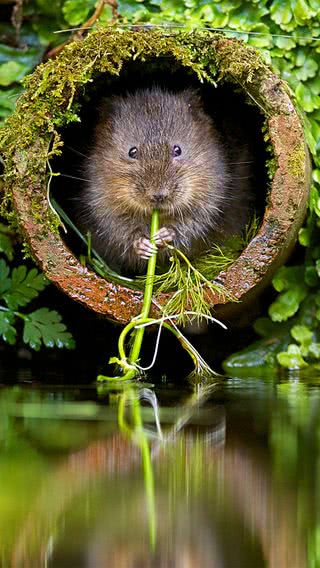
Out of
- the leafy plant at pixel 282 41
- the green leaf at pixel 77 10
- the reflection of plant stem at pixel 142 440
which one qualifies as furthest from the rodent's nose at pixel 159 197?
the green leaf at pixel 77 10

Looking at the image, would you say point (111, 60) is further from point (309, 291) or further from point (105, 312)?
point (309, 291)

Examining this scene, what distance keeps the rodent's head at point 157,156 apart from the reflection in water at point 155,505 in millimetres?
1850

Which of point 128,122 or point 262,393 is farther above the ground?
point 128,122

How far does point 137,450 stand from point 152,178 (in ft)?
6.78

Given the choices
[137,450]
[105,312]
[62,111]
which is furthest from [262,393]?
[62,111]

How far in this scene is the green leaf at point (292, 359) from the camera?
4.46 metres

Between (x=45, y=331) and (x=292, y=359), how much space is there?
137cm

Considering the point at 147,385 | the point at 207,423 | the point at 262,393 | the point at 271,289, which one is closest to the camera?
the point at 207,423

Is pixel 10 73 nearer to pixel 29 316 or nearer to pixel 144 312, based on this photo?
pixel 29 316

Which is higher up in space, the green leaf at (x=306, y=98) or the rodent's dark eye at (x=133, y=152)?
the green leaf at (x=306, y=98)

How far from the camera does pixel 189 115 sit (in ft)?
14.4

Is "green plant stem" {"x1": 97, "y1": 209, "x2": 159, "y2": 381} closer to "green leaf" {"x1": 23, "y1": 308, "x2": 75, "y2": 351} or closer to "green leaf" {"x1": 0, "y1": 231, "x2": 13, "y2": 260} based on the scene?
"green leaf" {"x1": 23, "y1": 308, "x2": 75, "y2": 351}

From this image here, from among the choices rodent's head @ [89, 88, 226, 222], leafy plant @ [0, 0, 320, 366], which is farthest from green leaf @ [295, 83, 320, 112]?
rodent's head @ [89, 88, 226, 222]

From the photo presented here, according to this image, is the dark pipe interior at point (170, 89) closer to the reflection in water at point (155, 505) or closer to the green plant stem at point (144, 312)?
the green plant stem at point (144, 312)
